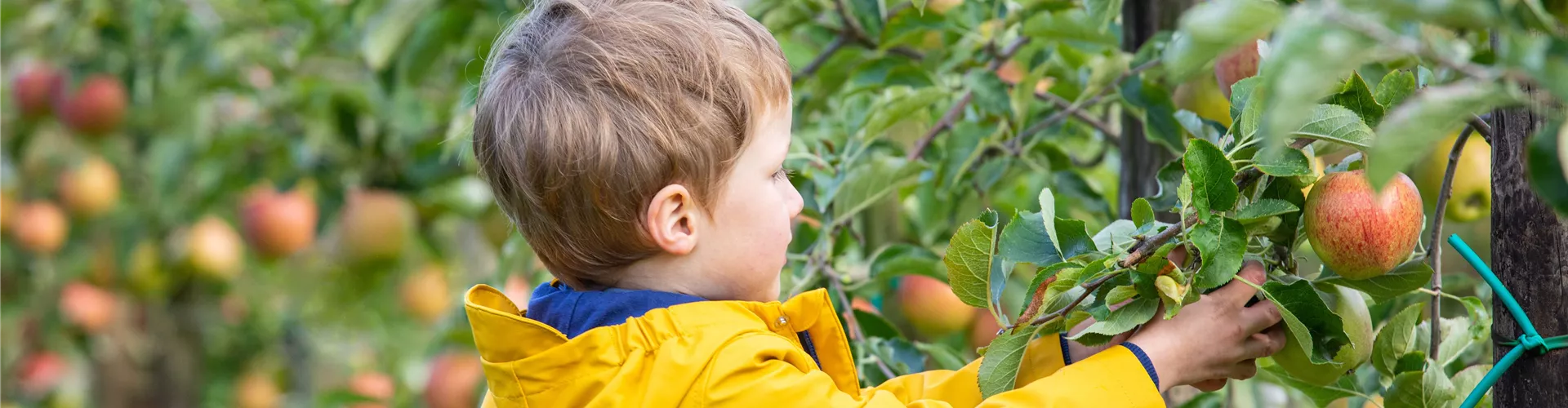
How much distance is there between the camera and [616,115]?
683 millimetres

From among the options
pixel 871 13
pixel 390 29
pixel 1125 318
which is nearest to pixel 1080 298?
pixel 1125 318

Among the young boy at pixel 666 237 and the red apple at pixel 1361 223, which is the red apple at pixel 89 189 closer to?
the young boy at pixel 666 237

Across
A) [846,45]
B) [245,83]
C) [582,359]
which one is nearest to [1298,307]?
[582,359]

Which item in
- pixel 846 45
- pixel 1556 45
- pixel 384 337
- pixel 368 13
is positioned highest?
pixel 1556 45

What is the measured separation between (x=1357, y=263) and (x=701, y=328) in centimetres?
31

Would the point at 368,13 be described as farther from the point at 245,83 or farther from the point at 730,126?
the point at 730,126

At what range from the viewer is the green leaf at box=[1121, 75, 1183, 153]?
0.84 m

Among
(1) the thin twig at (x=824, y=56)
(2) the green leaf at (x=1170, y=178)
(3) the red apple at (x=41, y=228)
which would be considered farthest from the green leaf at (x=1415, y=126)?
(3) the red apple at (x=41, y=228)

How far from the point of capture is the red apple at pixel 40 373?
2.55m

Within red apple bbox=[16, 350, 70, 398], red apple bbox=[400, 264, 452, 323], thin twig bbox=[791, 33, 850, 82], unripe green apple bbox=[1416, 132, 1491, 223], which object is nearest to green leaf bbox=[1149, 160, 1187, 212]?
unripe green apple bbox=[1416, 132, 1491, 223]

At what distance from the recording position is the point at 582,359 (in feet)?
2.15

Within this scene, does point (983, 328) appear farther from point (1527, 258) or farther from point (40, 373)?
point (40, 373)

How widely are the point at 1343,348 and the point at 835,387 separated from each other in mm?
239

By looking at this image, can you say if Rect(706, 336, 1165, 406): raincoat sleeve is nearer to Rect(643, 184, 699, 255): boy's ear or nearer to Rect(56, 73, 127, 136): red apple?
Rect(643, 184, 699, 255): boy's ear
